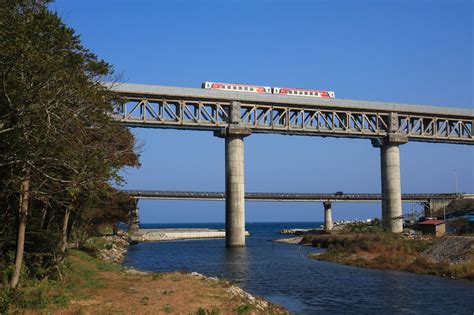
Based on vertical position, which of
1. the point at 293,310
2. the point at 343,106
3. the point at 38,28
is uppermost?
the point at 343,106

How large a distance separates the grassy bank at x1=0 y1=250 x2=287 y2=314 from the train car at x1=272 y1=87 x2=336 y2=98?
53808 mm

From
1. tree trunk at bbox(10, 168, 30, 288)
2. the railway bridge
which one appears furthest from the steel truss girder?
tree trunk at bbox(10, 168, 30, 288)

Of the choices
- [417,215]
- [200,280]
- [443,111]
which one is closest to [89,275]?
[200,280]

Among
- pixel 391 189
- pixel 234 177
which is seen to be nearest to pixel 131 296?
pixel 234 177

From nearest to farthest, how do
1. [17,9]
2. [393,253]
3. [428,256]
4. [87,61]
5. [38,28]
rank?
[38,28] < [17,9] < [87,61] < [428,256] < [393,253]

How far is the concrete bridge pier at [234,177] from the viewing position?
261ft

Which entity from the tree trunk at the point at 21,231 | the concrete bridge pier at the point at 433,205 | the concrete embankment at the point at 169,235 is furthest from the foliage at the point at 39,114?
the concrete bridge pier at the point at 433,205

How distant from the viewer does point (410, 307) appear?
3038 cm

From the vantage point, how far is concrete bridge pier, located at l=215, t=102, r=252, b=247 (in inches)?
3127

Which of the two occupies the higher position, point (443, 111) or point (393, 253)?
point (443, 111)

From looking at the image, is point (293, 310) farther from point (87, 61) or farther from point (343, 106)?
point (343, 106)

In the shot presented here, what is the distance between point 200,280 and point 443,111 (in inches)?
2847

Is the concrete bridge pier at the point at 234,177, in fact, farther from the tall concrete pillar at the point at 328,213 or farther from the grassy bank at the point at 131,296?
the tall concrete pillar at the point at 328,213

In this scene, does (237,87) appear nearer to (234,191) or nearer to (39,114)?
(234,191)
